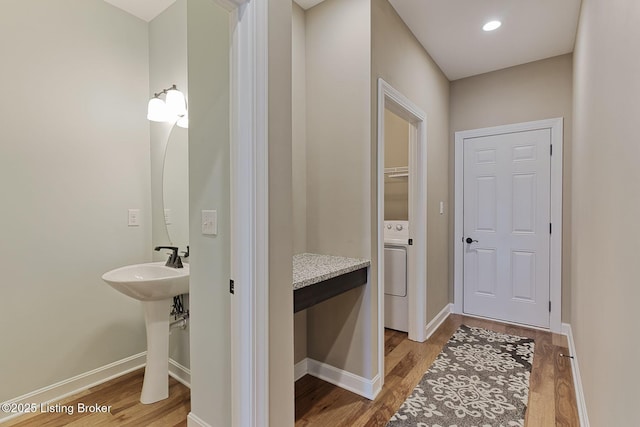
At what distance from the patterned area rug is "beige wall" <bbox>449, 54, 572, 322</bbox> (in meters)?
1.00

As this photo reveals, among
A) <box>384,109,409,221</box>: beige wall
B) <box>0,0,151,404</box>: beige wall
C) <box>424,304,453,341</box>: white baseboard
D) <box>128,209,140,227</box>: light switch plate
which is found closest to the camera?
<box>0,0,151,404</box>: beige wall

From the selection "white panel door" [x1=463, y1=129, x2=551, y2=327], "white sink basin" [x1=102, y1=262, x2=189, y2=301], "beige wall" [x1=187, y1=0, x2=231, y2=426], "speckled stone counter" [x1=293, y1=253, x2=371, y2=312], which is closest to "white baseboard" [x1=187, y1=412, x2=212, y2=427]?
"beige wall" [x1=187, y1=0, x2=231, y2=426]

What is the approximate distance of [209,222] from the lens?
156 cm

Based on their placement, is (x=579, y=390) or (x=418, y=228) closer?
(x=579, y=390)

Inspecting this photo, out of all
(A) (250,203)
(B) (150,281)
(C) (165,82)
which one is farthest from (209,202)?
(C) (165,82)

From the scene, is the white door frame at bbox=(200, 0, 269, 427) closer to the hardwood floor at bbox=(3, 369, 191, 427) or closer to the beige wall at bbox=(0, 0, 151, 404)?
the hardwood floor at bbox=(3, 369, 191, 427)

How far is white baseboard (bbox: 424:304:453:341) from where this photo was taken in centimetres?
295

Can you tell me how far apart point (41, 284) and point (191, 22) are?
1.87m

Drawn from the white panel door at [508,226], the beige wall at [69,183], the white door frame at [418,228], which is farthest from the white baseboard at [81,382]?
the white panel door at [508,226]

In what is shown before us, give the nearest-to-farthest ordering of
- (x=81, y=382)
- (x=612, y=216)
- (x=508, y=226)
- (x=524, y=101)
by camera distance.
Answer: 1. (x=612, y=216)
2. (x=81, y=382)
3. (x=524, y=101)
4. (x=508, y=226)

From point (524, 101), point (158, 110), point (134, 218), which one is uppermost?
point (524, 101)

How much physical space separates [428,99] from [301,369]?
261 centimetres

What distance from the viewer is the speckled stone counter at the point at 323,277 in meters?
1.60

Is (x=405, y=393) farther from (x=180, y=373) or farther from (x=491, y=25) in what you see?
→ (x=491, y=25)
